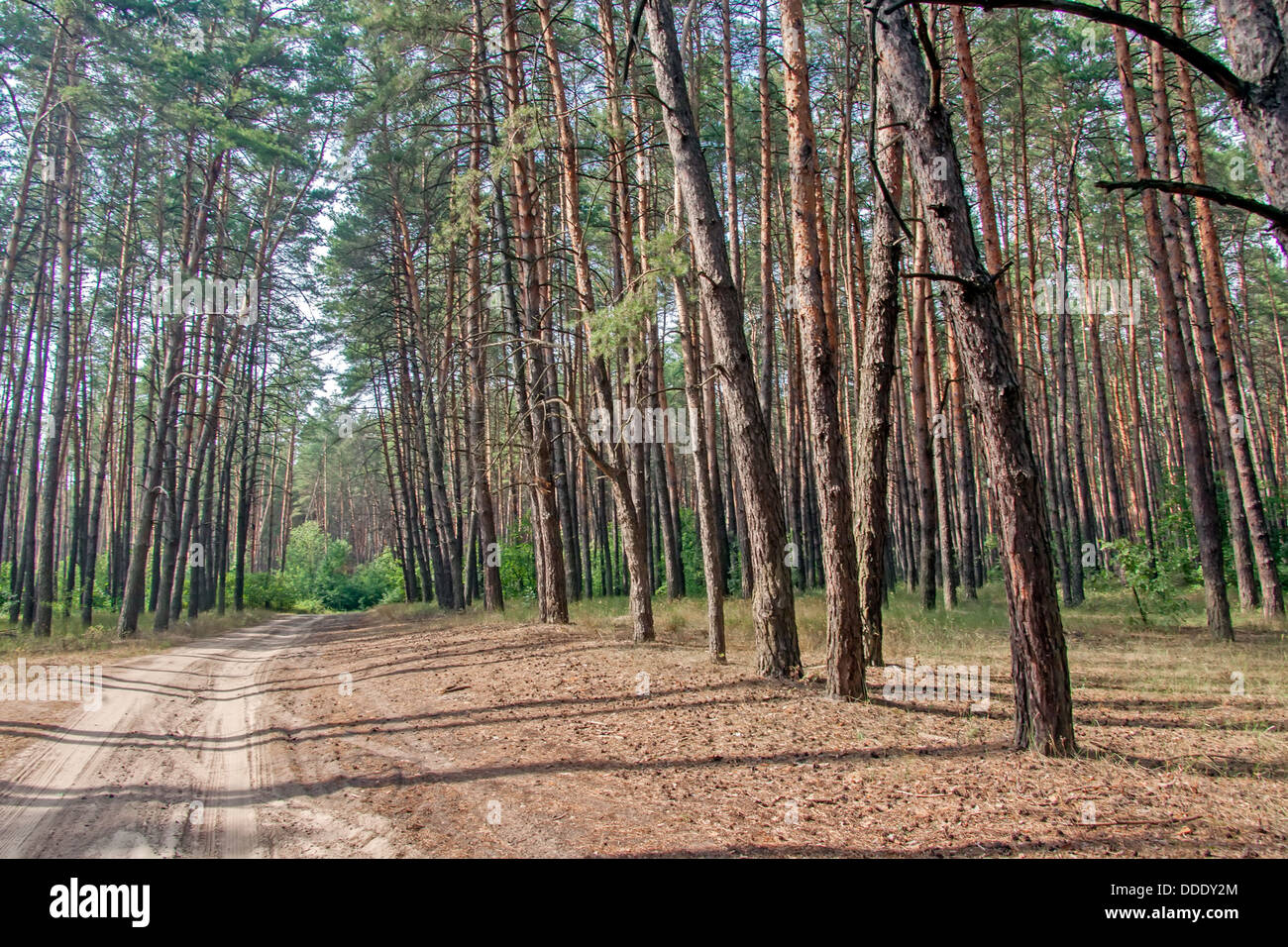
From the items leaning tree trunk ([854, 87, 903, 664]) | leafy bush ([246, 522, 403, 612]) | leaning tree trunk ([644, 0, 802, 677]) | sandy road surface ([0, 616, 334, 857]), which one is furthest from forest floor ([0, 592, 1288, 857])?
leafy bush ([246, 522, 403, 612])

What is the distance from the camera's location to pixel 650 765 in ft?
18.9

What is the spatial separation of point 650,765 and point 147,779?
409 cm

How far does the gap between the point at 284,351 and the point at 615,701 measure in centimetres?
2527

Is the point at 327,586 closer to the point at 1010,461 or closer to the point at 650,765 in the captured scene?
the point at 650,765

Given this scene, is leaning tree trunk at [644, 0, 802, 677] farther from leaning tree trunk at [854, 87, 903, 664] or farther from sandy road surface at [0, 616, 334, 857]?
sandy road surface at [0, 616, 334, 857]

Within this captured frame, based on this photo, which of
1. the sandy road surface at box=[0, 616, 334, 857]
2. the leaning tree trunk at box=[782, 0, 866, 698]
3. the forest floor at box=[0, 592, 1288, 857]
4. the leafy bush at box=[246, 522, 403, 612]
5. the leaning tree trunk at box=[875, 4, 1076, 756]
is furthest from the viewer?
the leafy bush at box=[246, 522, 403, 612]

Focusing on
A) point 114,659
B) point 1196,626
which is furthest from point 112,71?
point 1196,626

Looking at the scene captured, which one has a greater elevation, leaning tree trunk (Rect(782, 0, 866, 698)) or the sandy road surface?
leaning tree trunk (Rect(782, 0, 866, 698))

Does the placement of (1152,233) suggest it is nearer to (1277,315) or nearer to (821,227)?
(821,227)

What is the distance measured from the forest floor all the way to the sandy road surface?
0.10ft

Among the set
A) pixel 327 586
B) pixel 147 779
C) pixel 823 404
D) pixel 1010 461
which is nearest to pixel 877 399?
pixel 823 404

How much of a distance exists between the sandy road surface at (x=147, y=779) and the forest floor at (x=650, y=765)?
1.3 inches

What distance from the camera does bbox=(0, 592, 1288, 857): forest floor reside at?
4289mm

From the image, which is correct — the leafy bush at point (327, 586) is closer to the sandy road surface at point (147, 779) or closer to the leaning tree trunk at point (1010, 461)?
the sandy road surface at point (147, 779)
